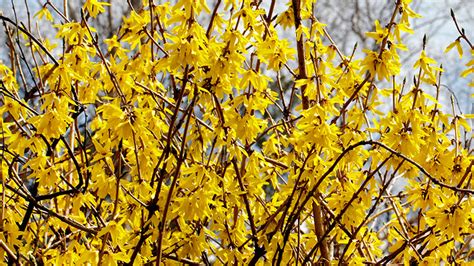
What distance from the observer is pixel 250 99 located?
2.25 metres

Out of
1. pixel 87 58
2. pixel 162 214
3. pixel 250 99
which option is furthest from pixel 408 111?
pixel 87 58

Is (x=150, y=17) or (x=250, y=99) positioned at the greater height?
(x=150, y=17)

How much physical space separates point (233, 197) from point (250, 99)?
0.32m

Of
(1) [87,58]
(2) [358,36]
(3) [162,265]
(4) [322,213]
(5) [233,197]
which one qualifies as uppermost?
(2) [358,36]

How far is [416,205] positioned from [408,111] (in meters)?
0.43

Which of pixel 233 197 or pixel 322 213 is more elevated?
pixel 322 213

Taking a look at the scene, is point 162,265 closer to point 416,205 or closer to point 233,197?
point 233,197

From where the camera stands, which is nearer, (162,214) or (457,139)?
(162,214)

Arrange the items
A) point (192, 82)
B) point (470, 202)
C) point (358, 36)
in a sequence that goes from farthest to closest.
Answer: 1. point (358, 36)
2. point (470, 202)
3. point (192, 82)

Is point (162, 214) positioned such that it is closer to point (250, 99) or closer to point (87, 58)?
point (250, 99)

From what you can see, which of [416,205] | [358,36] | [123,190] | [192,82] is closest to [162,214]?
[123,190]

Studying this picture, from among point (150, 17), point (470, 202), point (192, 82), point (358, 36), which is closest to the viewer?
point (192, 82)

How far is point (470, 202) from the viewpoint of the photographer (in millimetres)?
2328

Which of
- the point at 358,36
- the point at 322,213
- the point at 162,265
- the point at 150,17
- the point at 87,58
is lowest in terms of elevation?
the point at 162,265
